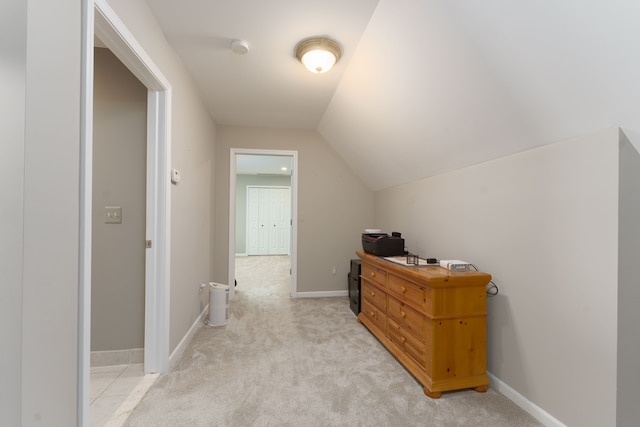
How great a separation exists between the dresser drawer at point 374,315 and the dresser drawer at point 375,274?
26cm

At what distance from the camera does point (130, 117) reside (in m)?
2.03

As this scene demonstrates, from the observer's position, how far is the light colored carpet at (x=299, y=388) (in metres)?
1.50

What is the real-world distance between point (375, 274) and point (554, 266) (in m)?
1.41

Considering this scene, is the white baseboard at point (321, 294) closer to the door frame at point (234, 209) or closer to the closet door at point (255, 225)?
the door frame at point (234, 209)

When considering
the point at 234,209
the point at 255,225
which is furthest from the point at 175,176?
the point at 255,225

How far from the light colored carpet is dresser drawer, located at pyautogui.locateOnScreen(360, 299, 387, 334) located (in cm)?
14

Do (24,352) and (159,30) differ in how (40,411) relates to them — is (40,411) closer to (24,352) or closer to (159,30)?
(24,352)

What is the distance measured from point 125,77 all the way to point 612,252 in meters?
3.15

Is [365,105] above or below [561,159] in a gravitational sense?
above

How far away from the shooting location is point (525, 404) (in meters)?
1.56

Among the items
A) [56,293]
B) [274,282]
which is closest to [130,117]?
[56,293]

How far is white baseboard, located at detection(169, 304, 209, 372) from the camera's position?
205 cm

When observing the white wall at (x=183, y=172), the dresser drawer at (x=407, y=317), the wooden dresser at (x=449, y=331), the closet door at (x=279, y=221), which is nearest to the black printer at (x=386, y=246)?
the dresser drawer at (x=407, y=317)

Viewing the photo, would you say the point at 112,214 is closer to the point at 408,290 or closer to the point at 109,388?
the point at 109,388
